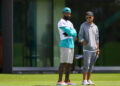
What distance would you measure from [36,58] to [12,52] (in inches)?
48.8

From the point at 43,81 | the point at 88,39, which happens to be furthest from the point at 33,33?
the point at 88,39

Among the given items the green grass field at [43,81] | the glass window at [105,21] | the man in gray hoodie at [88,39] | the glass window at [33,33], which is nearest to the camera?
the man in gray hoodie at [88,39]

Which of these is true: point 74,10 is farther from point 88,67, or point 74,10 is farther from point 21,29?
point 88,67

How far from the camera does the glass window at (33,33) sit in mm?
22250

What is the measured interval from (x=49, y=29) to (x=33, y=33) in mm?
718

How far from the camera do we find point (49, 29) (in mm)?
22703

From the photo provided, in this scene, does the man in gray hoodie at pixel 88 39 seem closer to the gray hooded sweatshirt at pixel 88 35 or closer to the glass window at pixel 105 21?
the gray hooded sweatshirt at pixel 88 35

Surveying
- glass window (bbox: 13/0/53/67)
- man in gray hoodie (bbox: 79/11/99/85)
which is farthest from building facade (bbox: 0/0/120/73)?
man in gray hoodie (bbox: 79/11/99/85)

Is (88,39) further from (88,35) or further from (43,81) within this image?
(43,81)

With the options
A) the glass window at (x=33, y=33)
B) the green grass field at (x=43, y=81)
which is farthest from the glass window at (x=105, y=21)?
the green grass field at (x=43, y=81)

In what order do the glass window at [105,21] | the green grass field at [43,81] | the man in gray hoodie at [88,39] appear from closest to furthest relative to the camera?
the man in gray hoodie at [88,39], the green grass field at [43,81], the glass window at [105,21]

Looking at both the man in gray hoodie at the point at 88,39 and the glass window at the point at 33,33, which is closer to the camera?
the man in gray hoodie at the point at 88,39

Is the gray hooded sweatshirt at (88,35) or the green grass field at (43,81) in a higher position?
the gray hooded sweatshirt at (88,35)

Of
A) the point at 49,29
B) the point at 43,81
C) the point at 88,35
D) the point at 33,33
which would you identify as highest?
the point at 88,35
